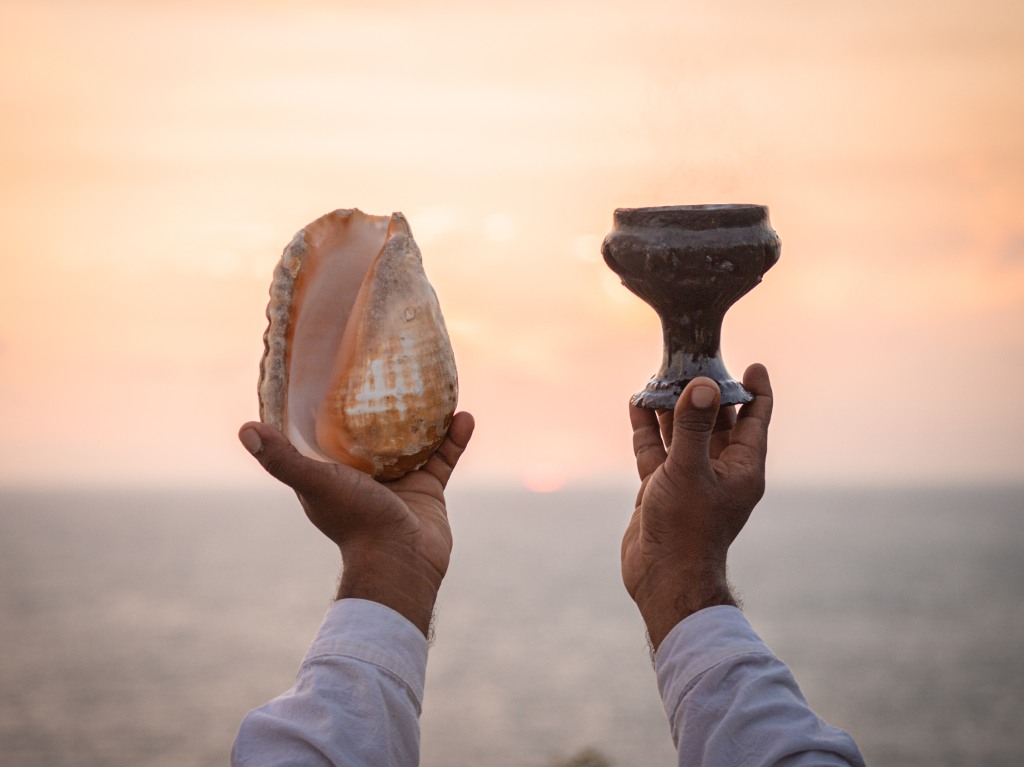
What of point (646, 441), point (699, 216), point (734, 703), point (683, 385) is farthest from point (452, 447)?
point (734, 703)

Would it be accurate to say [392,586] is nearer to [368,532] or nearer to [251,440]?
[368,532]

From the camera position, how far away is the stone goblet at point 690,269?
277 cm

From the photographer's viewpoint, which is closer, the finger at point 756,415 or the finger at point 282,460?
the finger at point 282,460

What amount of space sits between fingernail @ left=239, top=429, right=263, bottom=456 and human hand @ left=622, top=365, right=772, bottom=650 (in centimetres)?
80

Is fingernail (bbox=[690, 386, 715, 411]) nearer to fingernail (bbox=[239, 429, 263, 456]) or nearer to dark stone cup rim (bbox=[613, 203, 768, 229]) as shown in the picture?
dark stone cup rim (bbox=[613, 203, 768, 229])

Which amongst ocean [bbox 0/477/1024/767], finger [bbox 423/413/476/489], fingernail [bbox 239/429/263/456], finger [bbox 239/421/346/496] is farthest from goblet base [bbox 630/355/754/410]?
ocean [bbox 0/477/1024/767]

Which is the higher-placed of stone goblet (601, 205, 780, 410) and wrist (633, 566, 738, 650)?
stone goblet (601, 205, 780, 410)

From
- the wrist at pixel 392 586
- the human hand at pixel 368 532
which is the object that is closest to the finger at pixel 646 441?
the human hand at pixel 368 532

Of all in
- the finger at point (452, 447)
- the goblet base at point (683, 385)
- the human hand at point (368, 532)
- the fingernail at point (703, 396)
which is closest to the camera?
the fingernail at point (703, 396)

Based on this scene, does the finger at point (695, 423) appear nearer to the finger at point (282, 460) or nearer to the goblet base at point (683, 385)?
the goblet base at point (683, 385)

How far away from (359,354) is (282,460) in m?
0.53

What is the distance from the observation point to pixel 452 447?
9.69 ft

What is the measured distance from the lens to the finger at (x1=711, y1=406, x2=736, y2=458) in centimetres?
282

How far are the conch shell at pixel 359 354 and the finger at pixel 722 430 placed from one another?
0.64 metres
